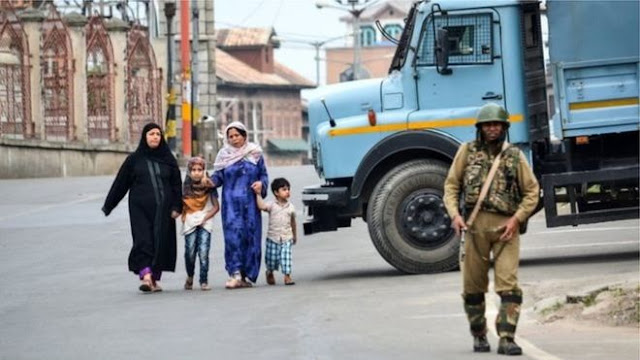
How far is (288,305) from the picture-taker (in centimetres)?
1673

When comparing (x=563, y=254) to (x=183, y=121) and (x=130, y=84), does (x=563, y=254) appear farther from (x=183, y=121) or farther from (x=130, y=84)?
(x=183, y=121)

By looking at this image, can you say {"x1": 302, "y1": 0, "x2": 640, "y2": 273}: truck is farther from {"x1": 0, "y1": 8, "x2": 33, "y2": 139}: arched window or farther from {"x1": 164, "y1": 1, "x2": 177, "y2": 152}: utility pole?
{"x1": 164, "y1": 1, "x2": 177, "y2": 152}: utility pole

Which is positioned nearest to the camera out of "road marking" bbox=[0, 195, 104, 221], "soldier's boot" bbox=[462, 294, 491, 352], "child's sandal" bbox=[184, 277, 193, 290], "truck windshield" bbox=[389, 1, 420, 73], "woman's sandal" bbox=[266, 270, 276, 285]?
"soldier's boot" bbox=[462, 294, 491, 352]

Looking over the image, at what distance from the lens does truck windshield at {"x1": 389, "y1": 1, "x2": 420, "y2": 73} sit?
1986cm

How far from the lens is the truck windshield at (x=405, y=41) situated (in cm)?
1986

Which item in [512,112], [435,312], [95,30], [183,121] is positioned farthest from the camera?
[183,121]

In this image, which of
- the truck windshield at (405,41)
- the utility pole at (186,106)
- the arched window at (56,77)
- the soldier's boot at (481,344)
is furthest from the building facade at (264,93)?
the soldier's boot at (481,344)

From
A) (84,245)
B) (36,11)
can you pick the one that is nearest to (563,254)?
(84,245)

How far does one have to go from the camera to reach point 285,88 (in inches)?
4998

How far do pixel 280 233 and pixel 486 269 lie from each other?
19.9 ft

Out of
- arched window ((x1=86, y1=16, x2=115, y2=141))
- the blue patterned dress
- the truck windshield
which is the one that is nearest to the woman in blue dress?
the blue patterned dress

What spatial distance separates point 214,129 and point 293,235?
45.3 m

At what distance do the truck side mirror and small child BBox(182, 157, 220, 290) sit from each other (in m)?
2.72

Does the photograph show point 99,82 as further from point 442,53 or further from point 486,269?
point 486,269
